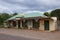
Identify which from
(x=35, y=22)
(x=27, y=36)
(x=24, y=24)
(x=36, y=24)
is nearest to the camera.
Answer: (x=27, y=36)


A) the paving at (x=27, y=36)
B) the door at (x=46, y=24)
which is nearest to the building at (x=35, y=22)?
the door at (x=46, y=24)

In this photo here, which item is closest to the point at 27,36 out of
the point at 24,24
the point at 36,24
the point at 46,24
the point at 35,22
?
the point at 46,24

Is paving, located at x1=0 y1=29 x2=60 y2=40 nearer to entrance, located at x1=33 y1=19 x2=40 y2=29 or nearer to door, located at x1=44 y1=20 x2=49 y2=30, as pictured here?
door, located at x1=44 y1=20 x2=49 y2=30

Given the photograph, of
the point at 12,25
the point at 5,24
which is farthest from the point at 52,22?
the point at 5,24

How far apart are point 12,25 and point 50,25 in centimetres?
1316

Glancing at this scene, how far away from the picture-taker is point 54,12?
69.9m

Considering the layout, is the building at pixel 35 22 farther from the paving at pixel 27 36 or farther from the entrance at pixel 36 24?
the paving at pixel 27 36

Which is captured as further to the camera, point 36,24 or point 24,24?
point 24,24

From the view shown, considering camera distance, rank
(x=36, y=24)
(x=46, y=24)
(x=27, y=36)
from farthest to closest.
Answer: (x=36, y=24)
(x=46, y=24)
(x=27, y=36)

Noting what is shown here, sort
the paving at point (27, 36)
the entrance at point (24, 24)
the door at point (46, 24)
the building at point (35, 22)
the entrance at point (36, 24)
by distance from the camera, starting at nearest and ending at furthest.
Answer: the paving at point (27, 36)
the building at point (35, 22)
the door at point (46, 24)
the entrance at point (36, 24)
the entrance at point (24, 24)

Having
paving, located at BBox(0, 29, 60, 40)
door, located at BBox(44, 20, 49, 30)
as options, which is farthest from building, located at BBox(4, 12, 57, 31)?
paving, located at BBox(0, 29, 60, 40)

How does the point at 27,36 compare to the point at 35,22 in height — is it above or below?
below

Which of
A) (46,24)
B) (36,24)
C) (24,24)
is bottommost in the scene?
(24,24)

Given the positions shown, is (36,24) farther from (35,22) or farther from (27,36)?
(27,36)
